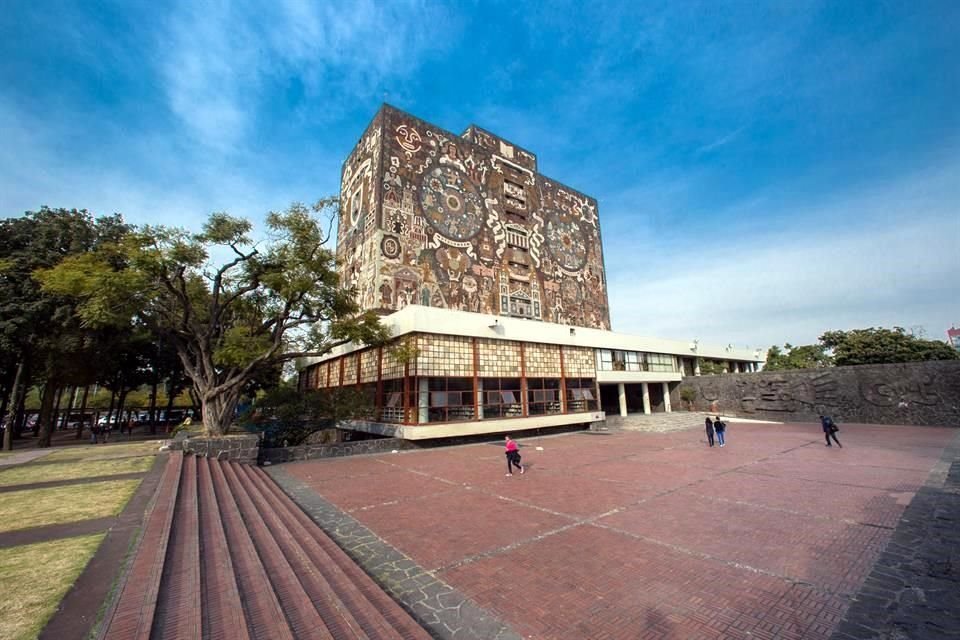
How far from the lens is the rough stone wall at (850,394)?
64.3ft

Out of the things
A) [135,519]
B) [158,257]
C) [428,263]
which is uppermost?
[428,263]

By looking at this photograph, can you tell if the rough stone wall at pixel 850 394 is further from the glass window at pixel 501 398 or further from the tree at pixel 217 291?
the tree at pixel 217 291

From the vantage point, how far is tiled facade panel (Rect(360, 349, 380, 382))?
20.0 m

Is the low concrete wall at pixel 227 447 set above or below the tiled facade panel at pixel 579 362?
below

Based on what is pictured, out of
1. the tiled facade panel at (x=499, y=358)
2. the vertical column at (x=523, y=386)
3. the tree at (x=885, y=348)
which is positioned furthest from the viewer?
the tree at (x=885, y=348)

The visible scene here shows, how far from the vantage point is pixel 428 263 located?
2527 centimetres

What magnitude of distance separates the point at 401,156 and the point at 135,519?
81.7ft

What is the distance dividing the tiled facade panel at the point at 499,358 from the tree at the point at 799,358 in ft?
126

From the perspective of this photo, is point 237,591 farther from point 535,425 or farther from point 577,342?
point 577,342

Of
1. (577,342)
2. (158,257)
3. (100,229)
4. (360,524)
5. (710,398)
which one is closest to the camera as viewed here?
(360,524)

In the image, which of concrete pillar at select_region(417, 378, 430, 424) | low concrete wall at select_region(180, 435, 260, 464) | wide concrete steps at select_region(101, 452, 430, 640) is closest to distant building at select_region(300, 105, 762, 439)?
concrete pillar at select_region(417, 378, 430, 424)

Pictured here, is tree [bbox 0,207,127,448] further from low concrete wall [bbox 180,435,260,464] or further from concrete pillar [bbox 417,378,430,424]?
concrete pillar [bbox 417,378,430,424]

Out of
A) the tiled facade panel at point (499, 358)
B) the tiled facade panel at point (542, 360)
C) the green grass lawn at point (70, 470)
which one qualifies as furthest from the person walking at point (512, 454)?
the tiled facade panel at point (542, 360)

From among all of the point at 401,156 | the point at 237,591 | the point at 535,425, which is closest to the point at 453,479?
the point at 237,591
